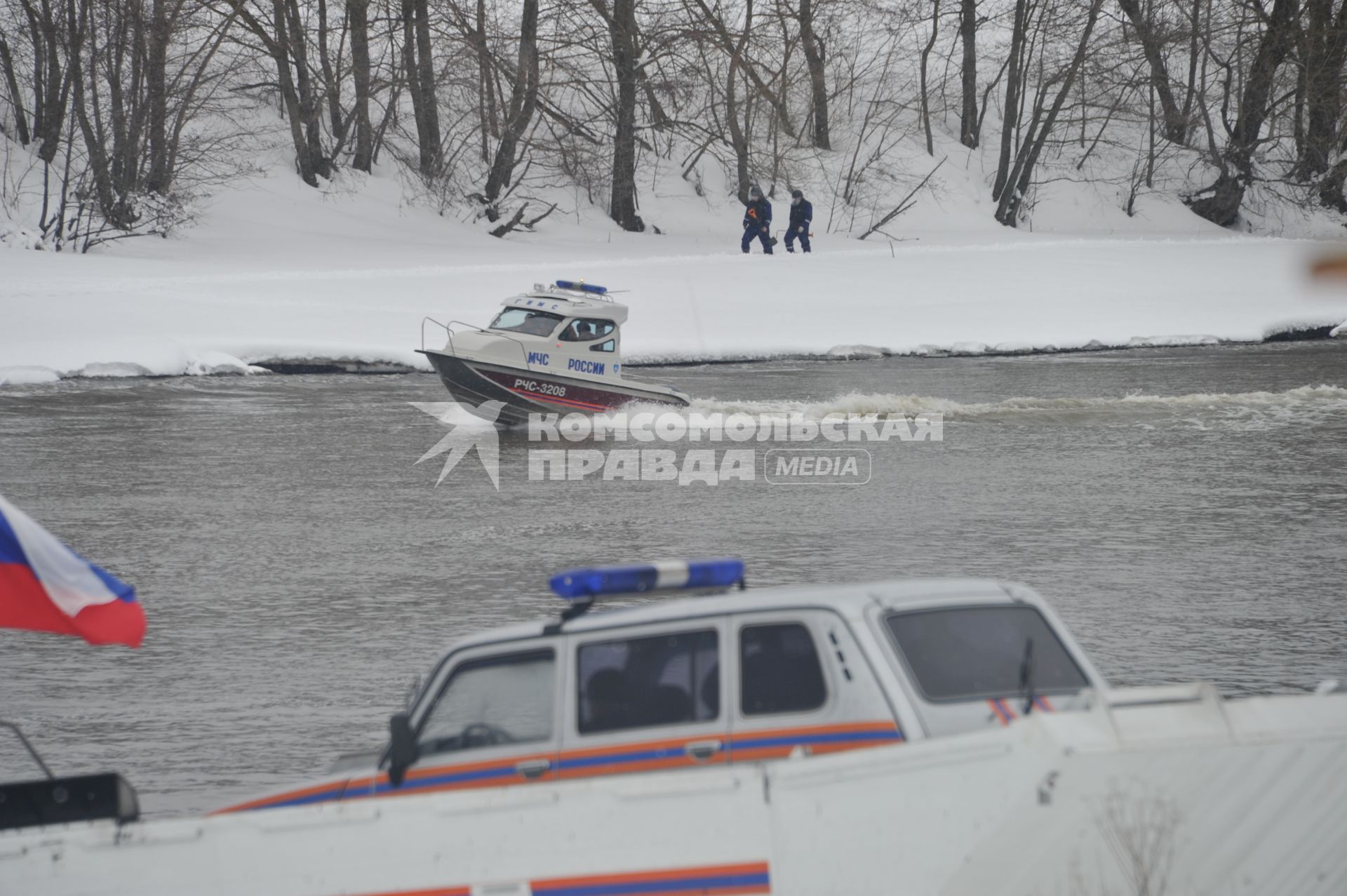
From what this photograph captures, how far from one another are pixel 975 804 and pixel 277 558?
9.62 m

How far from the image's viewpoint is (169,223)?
39938mm

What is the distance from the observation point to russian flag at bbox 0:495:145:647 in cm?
543

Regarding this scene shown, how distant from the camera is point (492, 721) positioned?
16.6ft

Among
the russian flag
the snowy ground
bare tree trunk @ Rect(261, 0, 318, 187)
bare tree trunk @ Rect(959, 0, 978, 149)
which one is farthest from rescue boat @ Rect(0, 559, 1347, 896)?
bare tree trunk @ Rect(959, 0, 978, 149)

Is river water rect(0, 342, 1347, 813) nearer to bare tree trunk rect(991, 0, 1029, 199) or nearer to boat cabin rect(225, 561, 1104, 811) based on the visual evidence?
boat cabin rect(225, 561, 1104, 811)

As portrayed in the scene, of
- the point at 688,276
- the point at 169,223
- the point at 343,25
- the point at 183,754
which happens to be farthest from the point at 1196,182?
the point at 183,754

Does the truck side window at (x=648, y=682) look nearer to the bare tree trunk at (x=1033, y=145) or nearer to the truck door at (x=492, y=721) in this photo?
the truck door at (x=492, y=721)

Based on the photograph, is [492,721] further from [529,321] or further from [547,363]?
[529,321]

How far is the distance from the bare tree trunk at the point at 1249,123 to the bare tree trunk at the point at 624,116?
2052cm

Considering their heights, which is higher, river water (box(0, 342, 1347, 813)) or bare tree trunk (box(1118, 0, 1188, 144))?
bare tree trunk (box(1118, 0, 1188, 144))

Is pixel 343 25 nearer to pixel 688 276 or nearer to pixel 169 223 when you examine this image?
pixel 169 223

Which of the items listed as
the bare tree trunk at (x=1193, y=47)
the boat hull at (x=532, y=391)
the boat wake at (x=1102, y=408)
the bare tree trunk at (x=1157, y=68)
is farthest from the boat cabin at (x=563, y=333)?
the bare tree trunk at (x=1157, y=68)

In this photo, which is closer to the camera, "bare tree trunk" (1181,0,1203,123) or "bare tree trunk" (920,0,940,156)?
"bare tree trunk" (1181,0,1203,123)

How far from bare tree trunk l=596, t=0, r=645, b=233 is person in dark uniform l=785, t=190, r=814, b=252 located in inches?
276
